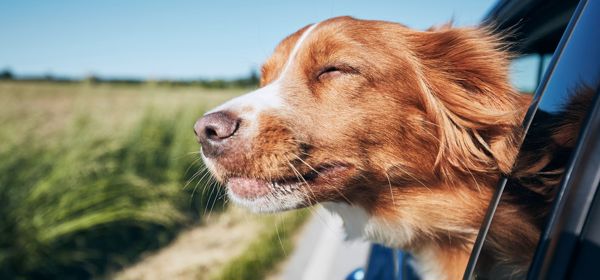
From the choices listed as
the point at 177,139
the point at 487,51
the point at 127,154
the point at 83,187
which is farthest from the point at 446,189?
the point at 177,139

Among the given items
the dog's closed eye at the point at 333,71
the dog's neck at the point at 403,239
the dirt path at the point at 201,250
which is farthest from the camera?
the dirt path at the point at 201,250

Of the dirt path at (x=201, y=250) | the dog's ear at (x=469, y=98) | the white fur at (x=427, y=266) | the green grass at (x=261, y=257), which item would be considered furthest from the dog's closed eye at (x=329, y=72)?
the dirt path at (x=201, y=250)

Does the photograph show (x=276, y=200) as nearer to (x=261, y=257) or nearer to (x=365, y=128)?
(x=365, y=128)

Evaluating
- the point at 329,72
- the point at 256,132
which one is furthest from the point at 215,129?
the point at 329,72

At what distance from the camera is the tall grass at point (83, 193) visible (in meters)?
4.38

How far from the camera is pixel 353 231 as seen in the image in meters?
2.01

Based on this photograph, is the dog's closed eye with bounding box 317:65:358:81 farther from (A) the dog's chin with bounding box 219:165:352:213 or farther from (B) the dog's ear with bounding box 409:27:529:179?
(A) the dog's chin with bounding box 219:165:352:213

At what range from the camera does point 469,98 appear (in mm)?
1825

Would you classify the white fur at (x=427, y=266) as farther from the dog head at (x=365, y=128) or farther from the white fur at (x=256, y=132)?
the white fur at (x=256, y=132)

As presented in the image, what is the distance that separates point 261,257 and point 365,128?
339 cm

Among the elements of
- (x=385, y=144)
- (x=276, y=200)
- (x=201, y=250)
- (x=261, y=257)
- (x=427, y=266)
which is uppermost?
(x=385, y=144)

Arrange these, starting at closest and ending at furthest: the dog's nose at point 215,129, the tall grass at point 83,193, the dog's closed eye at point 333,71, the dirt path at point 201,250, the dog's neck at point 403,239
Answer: the dog's neck at point 403,239, the dog's nose at point 215,129, the dog's closed eye at point 333,71, the tall grass at point 83,193, the dirt path at point 201,250

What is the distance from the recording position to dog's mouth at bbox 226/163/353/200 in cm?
178

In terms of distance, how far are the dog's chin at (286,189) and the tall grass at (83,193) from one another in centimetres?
130
